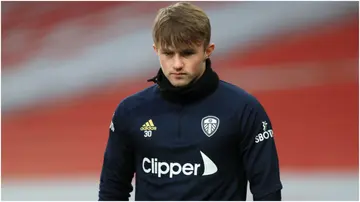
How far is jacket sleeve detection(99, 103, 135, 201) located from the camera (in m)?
1.33

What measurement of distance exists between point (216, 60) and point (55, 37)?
703mm

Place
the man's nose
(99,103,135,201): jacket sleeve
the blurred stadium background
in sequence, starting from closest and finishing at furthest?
the man's nose < (99,103,135,201): jacket sleeve < the blurred stadium background

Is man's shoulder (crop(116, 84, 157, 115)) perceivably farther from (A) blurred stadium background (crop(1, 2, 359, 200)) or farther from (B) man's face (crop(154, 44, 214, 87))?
(A) blurred stadium background (crop(1, 2, 359, 200))

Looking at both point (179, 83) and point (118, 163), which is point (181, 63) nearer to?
point (179, 83)

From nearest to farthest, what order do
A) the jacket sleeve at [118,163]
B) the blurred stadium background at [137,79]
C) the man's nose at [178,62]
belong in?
the man's nose at [178,62], the jacket sleeve at [118,163], the blurred stadium background at [137,79]

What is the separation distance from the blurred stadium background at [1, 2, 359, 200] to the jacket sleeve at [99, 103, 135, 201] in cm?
120

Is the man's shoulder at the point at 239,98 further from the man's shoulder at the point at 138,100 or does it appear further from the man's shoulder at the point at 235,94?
the man's shoulder at the point at 138,100

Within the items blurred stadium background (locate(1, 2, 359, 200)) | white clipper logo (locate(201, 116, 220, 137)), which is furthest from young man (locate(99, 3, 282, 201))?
blurred stadium background (locate(1, 2, 359, 200))

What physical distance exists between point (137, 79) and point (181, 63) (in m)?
1.35

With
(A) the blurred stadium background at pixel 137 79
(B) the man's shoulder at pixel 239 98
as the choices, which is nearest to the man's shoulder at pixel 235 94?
(B) the man's shoulder at pixel 239 98

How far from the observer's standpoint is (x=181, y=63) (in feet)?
4.00

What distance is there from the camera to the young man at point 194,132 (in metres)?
1.24

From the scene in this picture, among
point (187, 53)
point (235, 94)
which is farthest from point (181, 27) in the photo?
point (235, 94)

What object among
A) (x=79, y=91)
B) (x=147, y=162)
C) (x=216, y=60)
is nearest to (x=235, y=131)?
(x=147, y=162)
